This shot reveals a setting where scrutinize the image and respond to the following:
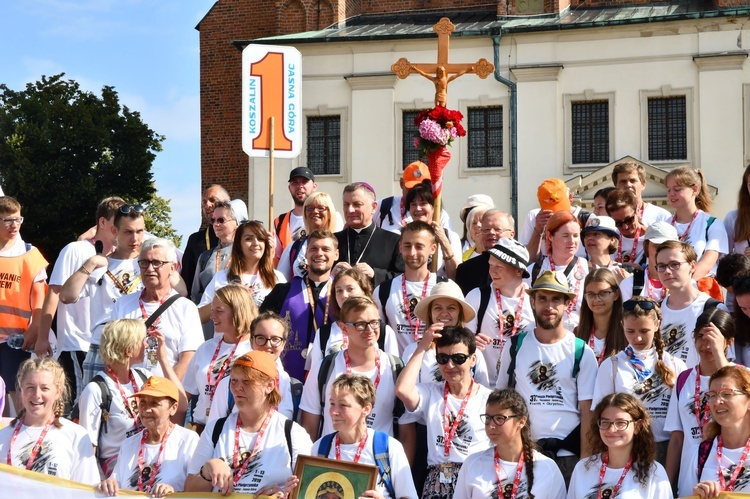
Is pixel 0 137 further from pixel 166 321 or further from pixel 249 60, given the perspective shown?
pixel 166 321

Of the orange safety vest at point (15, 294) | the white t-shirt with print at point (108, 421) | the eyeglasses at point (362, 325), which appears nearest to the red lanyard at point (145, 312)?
the white t-shirt with print at point (108, 421)

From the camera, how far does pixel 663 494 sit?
6.78 meters

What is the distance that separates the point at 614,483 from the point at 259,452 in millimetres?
2237

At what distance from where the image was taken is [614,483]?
22.6ft

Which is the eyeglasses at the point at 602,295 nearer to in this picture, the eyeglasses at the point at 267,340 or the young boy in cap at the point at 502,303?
the young boy in cap at the point at 502,303

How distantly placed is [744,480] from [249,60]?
7655 millimetres

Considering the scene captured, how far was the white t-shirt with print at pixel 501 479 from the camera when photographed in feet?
23.2

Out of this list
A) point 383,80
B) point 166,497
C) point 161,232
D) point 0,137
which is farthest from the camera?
point 161,232

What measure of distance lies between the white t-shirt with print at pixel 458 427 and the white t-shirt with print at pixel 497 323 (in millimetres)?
757

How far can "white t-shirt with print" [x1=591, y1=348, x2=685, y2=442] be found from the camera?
301 inches

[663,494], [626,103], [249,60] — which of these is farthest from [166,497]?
[626,103]

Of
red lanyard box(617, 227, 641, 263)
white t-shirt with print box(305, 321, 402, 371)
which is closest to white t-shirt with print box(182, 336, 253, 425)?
white t-shirt with print box(305, 321, 402, 371)

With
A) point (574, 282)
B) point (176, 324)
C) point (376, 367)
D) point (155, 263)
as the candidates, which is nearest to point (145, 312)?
point (176, 324)

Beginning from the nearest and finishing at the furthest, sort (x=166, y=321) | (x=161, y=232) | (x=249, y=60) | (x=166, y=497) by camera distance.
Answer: (x=166, y=497) < (x=166, y=321) < (x=249, y=60) < (x=161, y=232)
